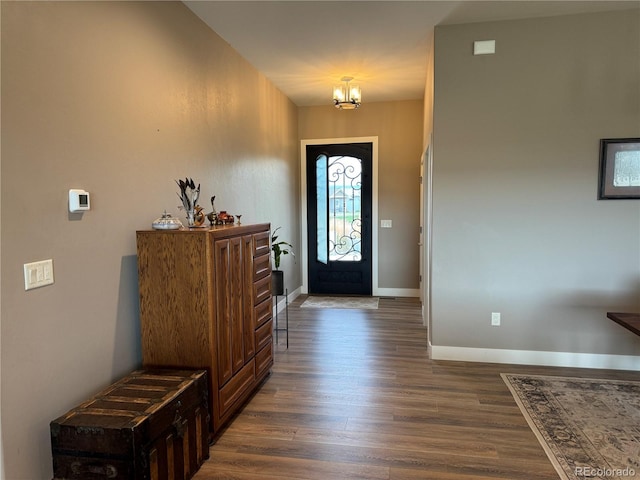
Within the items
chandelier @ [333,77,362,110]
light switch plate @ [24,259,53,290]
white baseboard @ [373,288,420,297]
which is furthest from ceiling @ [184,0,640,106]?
white baseboard @ [373,288,420,297]

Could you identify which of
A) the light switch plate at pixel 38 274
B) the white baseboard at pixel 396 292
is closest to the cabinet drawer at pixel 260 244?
the light switch plate at pixel 38 274

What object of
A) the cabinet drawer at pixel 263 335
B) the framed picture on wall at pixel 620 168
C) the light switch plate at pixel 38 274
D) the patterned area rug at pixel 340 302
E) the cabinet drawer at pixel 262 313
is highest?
the framed picture on wall at pixel 620 168

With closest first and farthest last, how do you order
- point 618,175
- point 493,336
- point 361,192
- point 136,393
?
1. point 136,393
2. point 618,175
3. point 493,336
4. point 361,192

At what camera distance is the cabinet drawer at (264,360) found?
3.04 meters

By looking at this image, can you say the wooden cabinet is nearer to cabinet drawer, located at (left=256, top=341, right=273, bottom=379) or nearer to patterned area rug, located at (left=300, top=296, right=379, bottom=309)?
cabinet drawer, located at (left=256, top=341, right=273, bottom=379)

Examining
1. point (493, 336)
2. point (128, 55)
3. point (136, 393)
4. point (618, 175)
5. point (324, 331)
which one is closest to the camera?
point (136, 393)

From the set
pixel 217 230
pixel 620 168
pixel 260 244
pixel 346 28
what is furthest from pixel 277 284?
pixel 620 168

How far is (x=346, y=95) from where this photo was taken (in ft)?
15.7

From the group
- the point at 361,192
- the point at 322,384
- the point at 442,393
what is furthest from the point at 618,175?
the point at 361,192

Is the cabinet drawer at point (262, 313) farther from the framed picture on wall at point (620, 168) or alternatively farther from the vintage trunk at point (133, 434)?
the framed picture on wall at point (620, 168)

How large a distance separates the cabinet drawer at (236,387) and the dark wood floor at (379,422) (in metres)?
0.14

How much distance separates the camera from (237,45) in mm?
3723

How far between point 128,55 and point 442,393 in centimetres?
307

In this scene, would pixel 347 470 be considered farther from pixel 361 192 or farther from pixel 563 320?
pixel 361 192
